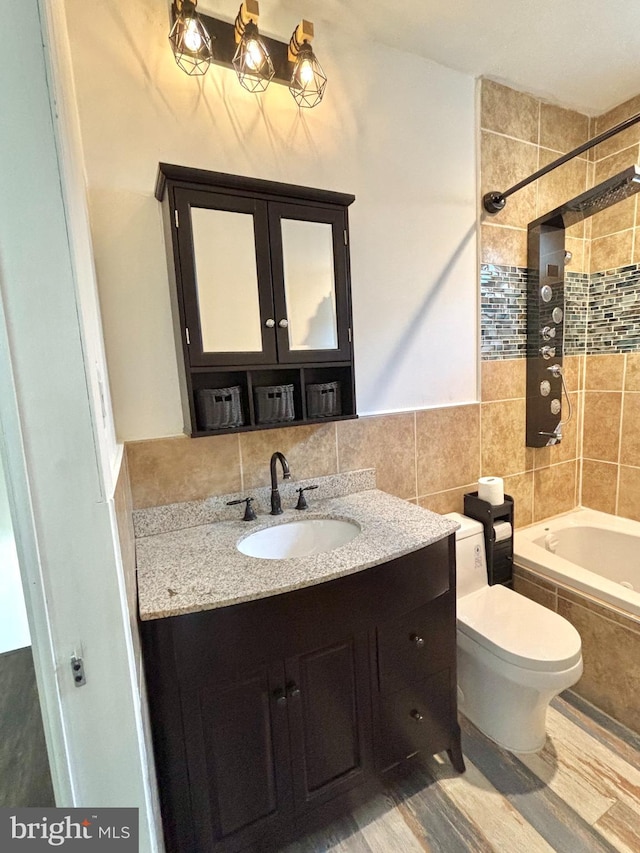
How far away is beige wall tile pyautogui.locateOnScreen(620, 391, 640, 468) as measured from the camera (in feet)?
7.12

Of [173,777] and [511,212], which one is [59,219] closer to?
[173,777]

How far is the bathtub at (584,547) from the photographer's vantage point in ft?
6.32

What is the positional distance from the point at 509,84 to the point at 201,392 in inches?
80.9

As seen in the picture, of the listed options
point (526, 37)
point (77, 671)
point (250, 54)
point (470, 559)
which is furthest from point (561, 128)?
point (77, 671)

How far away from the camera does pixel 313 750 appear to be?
114 cm

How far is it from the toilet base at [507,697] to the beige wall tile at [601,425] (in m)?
1.38

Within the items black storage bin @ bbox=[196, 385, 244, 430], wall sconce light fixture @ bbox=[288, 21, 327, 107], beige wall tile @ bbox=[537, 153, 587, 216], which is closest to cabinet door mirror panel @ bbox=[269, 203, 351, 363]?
black storage bin @ bbox=[196, 385, 244, 430]

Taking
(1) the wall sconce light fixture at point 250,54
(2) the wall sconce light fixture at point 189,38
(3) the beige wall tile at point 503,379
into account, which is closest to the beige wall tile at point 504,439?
(3) the beige wall tile at point 503,379

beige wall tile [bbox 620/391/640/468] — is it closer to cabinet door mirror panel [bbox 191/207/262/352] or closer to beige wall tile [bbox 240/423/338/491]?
beige wall tile [bbox 240/423/338/491]

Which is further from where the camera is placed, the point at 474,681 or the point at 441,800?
the point at 474,681

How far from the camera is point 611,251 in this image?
2209mm

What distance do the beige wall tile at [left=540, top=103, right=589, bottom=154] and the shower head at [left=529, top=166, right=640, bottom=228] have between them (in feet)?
1.39

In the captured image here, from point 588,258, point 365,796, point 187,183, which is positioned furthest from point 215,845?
point 588,258

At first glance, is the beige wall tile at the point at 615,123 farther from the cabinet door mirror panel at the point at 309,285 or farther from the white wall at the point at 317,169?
the cabinet door mirror panel at the point at 309,285
